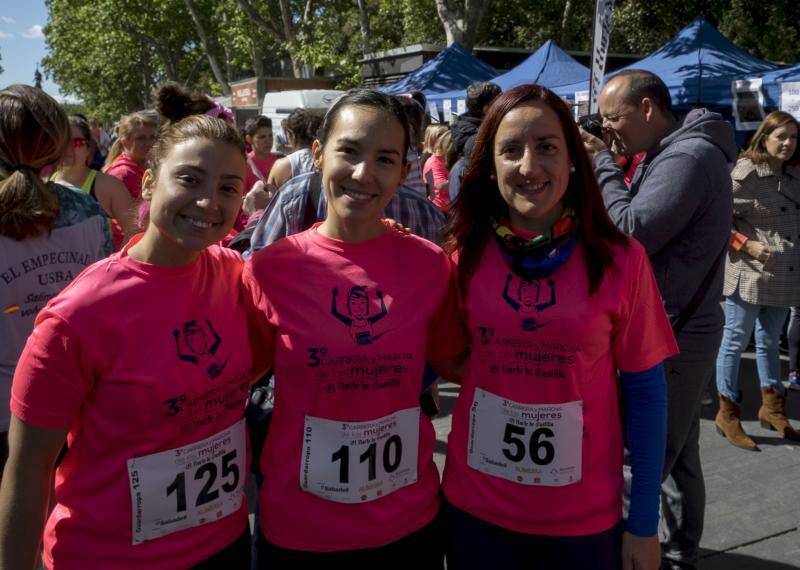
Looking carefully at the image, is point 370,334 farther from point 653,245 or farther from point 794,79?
point 794,79

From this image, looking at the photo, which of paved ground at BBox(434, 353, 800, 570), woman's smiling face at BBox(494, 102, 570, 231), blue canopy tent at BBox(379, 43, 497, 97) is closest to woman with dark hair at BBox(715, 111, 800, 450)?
paved ground at BBox(434, 353, 800, 570)

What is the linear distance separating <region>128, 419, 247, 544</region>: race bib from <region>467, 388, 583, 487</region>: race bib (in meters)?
0.62

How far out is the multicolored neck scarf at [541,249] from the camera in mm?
1820

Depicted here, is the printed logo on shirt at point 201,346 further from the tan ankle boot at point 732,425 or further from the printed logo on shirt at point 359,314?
the tan ankle boot at point 732,425

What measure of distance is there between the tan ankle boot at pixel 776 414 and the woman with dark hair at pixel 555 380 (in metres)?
3.19

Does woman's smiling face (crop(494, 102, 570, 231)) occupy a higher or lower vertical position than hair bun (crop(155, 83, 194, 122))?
lower

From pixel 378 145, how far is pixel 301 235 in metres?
0.33

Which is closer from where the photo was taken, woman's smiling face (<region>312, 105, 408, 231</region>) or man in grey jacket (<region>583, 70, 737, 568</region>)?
woman's smiling face (<region>312, 105, 408, 231</region>)

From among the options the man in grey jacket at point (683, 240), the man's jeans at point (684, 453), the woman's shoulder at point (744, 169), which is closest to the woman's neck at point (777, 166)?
the woman's shoulder at point (744, 169)

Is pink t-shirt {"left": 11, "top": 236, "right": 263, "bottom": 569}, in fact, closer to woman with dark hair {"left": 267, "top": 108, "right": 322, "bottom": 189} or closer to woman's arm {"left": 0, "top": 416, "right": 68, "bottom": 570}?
woman's arm {"left": 0, "top": 416, "right": 68, "bottom": 570}

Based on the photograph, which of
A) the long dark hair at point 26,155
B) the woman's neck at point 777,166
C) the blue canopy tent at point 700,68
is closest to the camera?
the long dark hair at point 26,155

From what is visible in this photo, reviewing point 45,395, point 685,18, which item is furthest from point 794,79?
point 685,18

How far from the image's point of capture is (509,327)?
5.95 ft

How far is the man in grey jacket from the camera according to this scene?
2594mm
